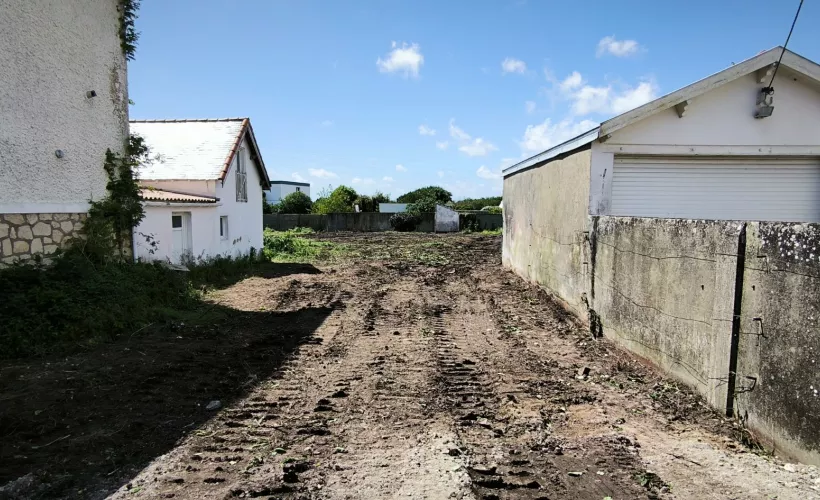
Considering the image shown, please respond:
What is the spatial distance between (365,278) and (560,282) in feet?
21.7

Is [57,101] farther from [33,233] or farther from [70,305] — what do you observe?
[70,305]

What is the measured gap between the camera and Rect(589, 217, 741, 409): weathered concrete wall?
14.8 feet

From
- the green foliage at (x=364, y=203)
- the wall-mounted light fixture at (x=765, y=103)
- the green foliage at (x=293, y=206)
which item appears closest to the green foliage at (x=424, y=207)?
the green foliage at (x=364, y=203)

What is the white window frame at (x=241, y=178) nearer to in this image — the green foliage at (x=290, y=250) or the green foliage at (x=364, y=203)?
the green foliage at (x=290, y=250)

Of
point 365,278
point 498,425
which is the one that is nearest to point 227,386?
point 498,425

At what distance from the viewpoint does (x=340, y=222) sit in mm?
41750

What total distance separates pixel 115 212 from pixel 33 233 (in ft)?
6.28

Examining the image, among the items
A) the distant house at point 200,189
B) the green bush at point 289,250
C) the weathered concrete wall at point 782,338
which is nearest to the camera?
the weathered concrete wall at point 782,338

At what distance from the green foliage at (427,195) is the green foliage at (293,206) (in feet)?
40.7

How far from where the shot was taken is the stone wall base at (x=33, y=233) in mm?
7344

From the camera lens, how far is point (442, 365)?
20.5 feet

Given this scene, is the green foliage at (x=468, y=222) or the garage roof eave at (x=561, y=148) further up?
the garage roof eave at (x=561, y=148)

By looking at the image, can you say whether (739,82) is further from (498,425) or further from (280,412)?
(280,412)

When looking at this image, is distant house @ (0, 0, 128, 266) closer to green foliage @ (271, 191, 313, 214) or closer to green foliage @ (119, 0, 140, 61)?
green foliage @ (119, 0, 140, 61)
